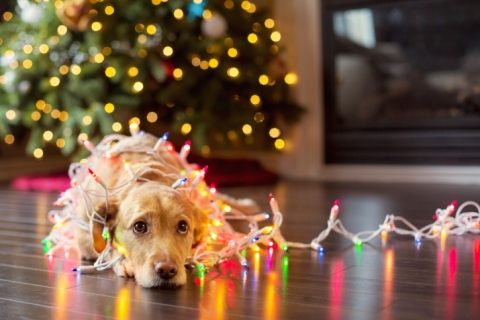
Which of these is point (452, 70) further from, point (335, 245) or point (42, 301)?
point (42, 301)

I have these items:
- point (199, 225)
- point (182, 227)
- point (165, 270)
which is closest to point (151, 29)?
point (199, 225)

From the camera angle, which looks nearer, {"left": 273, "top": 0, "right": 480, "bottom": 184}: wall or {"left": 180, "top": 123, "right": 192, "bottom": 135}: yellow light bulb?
{"left": 180, "top": 123, "right": 192, "bottom": 135}: yellow light bulb

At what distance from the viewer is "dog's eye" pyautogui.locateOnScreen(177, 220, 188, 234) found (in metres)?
1.64

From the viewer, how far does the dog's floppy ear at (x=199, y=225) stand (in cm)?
176

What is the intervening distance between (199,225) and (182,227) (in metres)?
0.13

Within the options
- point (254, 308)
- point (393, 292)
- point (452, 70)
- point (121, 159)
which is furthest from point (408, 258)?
point (452, 70)

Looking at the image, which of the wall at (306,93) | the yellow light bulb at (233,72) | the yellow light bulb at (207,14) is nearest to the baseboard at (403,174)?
the wall at (306,93)

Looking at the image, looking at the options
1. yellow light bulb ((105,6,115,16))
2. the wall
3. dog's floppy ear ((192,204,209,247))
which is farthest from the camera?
the wall

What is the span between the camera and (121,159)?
81.4 inches

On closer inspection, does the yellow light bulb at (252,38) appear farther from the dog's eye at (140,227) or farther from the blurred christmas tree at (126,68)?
the dog's eye at (140,227)

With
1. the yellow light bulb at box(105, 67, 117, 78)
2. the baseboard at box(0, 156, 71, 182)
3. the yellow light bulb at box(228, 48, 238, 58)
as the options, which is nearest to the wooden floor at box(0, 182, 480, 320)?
the yellow light bulb at box(105, 67, 117, 78)

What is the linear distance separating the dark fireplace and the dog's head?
3235mm

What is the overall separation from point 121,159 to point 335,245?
30.6 inches

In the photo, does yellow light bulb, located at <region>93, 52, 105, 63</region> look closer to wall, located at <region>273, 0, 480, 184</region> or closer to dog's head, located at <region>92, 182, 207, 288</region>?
wall, located at <region>273, 0, 480, 184</region>
